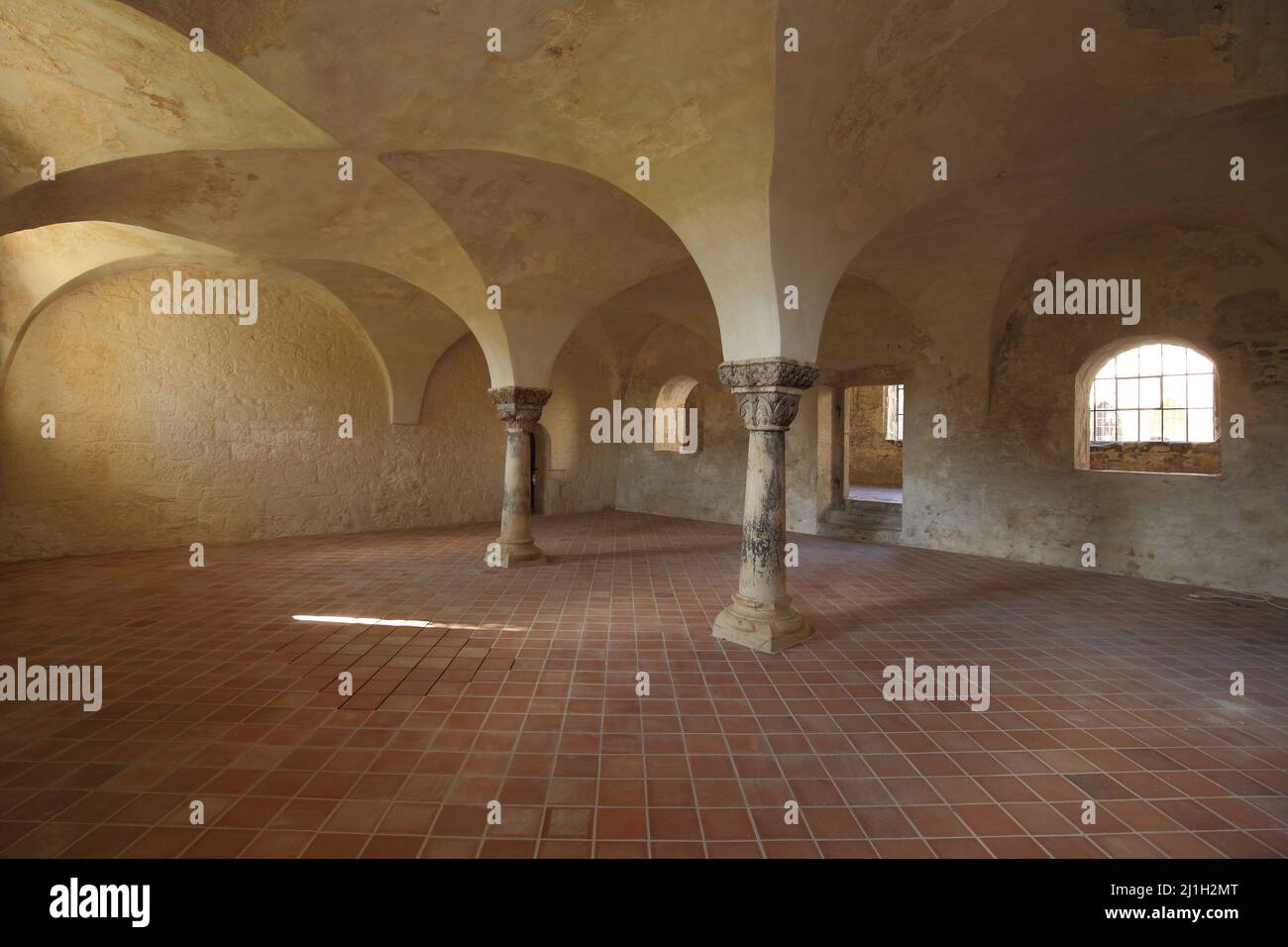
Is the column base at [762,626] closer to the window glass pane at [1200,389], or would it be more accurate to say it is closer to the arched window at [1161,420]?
the arched window at [1161,420]

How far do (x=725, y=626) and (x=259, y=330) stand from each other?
30.0ft

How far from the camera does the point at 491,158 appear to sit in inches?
221

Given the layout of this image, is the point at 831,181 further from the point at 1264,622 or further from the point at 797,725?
the point at 1264,622

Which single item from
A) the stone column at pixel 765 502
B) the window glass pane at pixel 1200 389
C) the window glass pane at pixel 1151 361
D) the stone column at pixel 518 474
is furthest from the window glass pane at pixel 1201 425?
the stone column at pixel 518 474

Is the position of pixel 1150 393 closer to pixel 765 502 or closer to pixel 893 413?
pixel 893 413

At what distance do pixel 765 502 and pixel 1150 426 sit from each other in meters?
12.3

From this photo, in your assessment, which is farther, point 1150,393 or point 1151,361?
point 1150,393

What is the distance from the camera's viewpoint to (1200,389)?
12.0 meters

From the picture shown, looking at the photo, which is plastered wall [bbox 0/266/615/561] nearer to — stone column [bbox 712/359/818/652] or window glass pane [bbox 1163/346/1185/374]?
stone column [bbox 712/359/818/652]

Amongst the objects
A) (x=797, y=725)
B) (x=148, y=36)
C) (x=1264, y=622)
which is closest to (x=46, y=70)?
(x=148, y=36)

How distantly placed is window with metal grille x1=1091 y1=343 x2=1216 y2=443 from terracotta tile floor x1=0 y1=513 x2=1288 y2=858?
7.00 metres

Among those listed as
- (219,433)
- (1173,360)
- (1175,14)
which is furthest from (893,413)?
(219,433)

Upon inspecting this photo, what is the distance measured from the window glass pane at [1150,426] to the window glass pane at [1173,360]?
47.9 inches
